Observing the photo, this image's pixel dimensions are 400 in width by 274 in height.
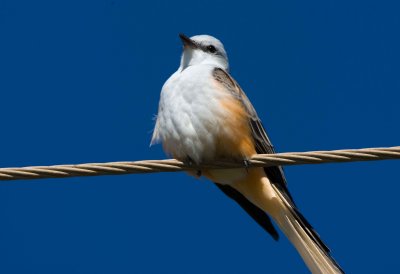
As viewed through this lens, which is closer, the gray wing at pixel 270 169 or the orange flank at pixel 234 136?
the orange flank at pixel 234 136

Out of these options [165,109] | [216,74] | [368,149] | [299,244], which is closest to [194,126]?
[165,109]

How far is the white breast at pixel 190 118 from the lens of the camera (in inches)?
224

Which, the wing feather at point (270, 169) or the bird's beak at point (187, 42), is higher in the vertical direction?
the bird's beak at point (187, 42)

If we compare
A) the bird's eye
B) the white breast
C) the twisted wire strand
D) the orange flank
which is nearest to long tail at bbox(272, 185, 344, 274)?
→ the orange flank

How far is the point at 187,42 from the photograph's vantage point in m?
7.20

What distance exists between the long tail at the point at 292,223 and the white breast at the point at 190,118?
507mm

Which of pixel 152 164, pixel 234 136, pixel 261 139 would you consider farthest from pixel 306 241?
pixel 152 164

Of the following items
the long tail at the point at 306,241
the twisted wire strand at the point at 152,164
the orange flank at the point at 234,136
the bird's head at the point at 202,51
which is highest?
the bird's head at the point at 202,51

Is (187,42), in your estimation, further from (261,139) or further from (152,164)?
(152,164)

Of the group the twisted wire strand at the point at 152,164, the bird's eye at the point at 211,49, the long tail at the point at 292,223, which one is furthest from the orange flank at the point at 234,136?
the bird's eye at the point at 211,49

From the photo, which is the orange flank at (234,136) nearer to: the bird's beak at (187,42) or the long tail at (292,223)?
the long tail at (292,223)

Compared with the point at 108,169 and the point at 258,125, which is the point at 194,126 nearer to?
the point at 258,125

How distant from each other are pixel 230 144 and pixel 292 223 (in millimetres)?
762

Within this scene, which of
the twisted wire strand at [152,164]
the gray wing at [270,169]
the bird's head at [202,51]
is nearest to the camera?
the twisted wire strand at [152,164]
